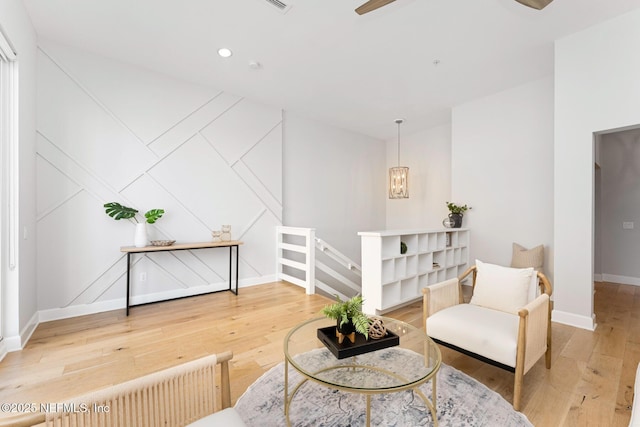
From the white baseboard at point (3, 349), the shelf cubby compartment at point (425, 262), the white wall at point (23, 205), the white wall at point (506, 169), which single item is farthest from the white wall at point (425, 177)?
the white baseboard at point (3, 349)

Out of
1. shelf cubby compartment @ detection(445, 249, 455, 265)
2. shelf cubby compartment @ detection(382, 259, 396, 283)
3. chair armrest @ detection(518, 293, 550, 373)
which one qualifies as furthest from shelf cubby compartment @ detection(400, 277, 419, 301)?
chair armrest @ detection(518, 293, 550, 373)

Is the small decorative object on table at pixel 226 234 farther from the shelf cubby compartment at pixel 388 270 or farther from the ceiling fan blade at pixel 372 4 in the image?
the ceiling fan blade at pixel 372 4

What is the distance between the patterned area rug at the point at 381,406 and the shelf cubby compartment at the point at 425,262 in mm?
2016

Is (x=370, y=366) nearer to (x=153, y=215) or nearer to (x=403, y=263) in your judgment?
(x=403, y=263)

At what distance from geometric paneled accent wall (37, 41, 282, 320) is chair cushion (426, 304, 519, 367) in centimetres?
308

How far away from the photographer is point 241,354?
7.91 feet

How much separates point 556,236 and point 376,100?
2.94 metres

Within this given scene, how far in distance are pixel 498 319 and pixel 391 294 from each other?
152 centimetres

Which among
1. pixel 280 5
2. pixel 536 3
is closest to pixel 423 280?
pixel 536 3

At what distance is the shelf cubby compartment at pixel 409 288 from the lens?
371cm

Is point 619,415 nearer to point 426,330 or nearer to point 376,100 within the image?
point 426,330

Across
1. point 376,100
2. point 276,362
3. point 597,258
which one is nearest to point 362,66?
point 376,100

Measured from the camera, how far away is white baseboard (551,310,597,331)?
2930 mm

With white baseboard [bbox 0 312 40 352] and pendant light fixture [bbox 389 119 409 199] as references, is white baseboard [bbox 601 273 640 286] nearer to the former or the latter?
pendant light fixture [bbox 389 119 409 199]
